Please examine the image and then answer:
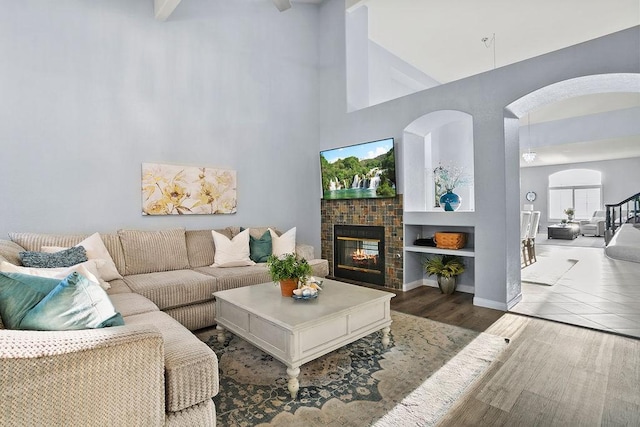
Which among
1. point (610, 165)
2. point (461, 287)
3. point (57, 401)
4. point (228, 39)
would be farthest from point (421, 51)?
point (610, 165)

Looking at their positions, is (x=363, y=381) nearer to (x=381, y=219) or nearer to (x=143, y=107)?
(x=381, y=219)

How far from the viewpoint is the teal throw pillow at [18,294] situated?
4.31 feet

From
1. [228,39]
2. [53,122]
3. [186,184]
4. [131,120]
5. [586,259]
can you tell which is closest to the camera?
[53,122]

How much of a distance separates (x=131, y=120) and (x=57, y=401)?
11.0 feet

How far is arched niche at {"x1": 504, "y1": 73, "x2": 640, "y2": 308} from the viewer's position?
3219 millimetres

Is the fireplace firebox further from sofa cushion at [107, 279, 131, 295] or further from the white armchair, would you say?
the white armchair

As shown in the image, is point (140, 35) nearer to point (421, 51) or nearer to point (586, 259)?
point (421, 51)

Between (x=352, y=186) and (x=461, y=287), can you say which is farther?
(x=352, y=186)

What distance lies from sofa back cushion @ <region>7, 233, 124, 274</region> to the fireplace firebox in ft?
10.0

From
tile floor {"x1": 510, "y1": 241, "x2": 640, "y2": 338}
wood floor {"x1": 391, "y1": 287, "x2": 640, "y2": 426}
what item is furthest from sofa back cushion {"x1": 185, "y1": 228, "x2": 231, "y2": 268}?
tile floor {"x1": 510, "y1": 241, "x2": 640, "y2": 338}

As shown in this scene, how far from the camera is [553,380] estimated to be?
2.14 metres

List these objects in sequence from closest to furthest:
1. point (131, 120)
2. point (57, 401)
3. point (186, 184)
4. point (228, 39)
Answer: point (57, 401)
point (131, 120)
point (186, 184)
point (228, 39)

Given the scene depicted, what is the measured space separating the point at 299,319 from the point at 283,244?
2.26m

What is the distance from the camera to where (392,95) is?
6.29m
